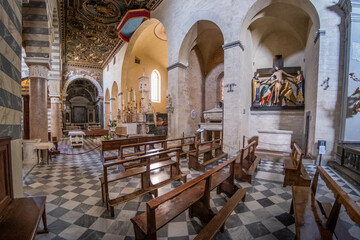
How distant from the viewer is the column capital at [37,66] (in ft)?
17.7

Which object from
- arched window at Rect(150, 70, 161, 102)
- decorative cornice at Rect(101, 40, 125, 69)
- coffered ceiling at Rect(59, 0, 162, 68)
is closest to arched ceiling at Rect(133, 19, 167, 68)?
arched window at Rect(150, 70, 161, 102)

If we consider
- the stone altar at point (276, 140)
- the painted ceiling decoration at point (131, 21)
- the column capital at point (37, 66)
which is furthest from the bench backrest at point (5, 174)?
the painted ceiling decoration at point (131, 21)

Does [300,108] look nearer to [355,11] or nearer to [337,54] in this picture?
[337,54]

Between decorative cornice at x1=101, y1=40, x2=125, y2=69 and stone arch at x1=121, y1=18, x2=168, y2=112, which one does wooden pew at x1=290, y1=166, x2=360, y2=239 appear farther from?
decorative cornice at x1=101, y1=40, x2=125, y2=69

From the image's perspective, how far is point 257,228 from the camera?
221 cm

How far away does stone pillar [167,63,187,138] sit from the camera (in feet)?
29.3

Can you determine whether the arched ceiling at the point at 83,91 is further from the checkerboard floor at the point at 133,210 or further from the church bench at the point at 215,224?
the church bench at the point at 215,224

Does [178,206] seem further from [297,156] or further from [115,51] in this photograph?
[115,51]

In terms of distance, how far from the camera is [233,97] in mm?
6754

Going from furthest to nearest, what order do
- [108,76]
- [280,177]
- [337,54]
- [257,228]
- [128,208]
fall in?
[108,76] → [337,54] → [280,177] → [128,208] → [257,228]

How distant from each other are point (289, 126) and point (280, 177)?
567cm

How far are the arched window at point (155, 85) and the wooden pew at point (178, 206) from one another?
13.7 m

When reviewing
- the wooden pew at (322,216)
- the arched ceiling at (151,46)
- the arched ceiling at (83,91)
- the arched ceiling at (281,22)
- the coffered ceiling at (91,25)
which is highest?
the coffered ceiling at (91,25)

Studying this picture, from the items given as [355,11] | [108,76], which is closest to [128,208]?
[355,11]
